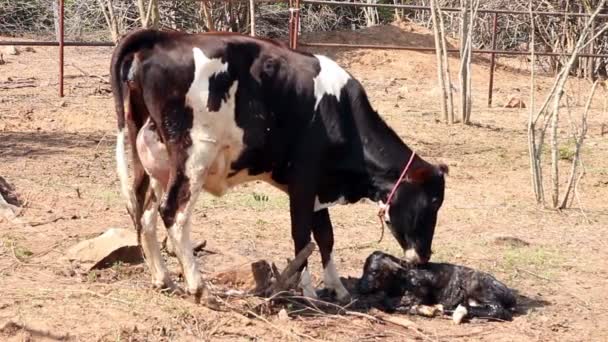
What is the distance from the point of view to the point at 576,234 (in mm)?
8367

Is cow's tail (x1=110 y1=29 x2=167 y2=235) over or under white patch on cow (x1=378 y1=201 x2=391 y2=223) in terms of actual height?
over

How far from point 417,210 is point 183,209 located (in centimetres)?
140

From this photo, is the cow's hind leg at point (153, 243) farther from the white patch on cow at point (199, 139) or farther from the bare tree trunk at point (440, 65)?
the bare tree trunk at point (440, 65)

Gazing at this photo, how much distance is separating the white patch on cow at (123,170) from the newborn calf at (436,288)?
A: 1.47 m

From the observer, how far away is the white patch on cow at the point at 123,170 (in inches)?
219

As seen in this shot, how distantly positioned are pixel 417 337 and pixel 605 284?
6.47 feet

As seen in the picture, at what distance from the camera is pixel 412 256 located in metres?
6.19

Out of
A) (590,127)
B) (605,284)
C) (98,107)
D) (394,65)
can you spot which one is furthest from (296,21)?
(605,284)

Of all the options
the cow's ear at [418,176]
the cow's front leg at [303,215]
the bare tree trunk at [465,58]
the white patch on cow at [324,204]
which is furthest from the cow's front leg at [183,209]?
the bare tree trunk at [465,58]

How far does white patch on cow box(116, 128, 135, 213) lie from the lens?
→ 219 inches

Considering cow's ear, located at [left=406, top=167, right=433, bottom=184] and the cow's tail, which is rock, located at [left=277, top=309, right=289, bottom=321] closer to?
the cow's tail

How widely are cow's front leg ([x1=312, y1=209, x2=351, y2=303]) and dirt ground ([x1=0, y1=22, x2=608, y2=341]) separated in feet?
1.39

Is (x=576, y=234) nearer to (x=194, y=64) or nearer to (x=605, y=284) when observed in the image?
(x=605, y=284)

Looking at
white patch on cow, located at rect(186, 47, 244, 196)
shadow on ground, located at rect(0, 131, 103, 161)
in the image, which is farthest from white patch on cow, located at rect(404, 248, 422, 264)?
shadow on ground, located at rect(0, 131, 103, 161)
